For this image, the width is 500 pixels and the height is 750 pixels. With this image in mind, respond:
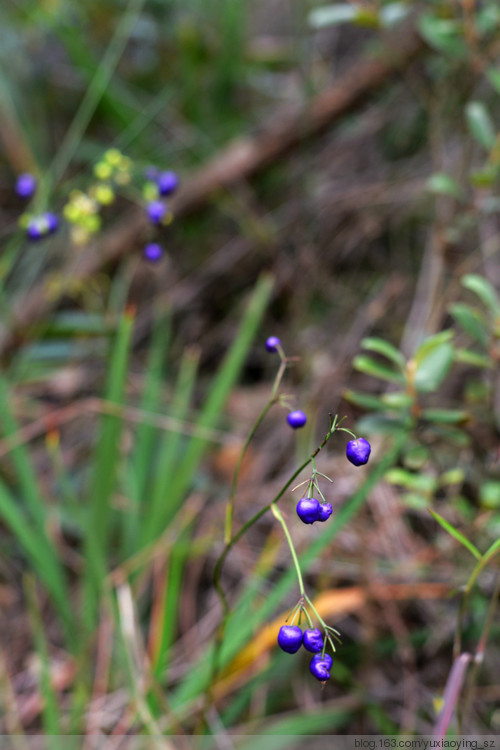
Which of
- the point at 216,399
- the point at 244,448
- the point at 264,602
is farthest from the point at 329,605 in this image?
the point at 244,448

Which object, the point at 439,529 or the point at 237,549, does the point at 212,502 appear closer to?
the point at 237,549

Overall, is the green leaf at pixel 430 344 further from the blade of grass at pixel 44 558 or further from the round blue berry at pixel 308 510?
the blade of grass at pixel 44 558

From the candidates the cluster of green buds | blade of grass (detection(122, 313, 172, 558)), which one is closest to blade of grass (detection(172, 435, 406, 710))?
blade of grass (detection(122, 313, 172, 558))

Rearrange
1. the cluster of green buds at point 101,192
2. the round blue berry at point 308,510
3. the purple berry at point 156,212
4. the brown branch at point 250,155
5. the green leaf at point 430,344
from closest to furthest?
the round blue berry at point 308,510 < the green leaf at point 430,344 < the purple berry at point 156,212 < the cluster of green buds at point 101,192 < the brown branch at point 250,155

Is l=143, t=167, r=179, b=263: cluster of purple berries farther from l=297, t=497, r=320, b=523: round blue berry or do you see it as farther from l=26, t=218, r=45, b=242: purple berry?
l=297, t=497, r=320, b=523: round blue berry

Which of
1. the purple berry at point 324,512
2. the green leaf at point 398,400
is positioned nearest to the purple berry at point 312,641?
the purple berry at point 324,512

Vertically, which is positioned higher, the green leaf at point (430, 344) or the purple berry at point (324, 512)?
the purple berry at point (324, 512)

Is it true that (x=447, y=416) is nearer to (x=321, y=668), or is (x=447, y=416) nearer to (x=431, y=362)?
(x=431, y=362)
